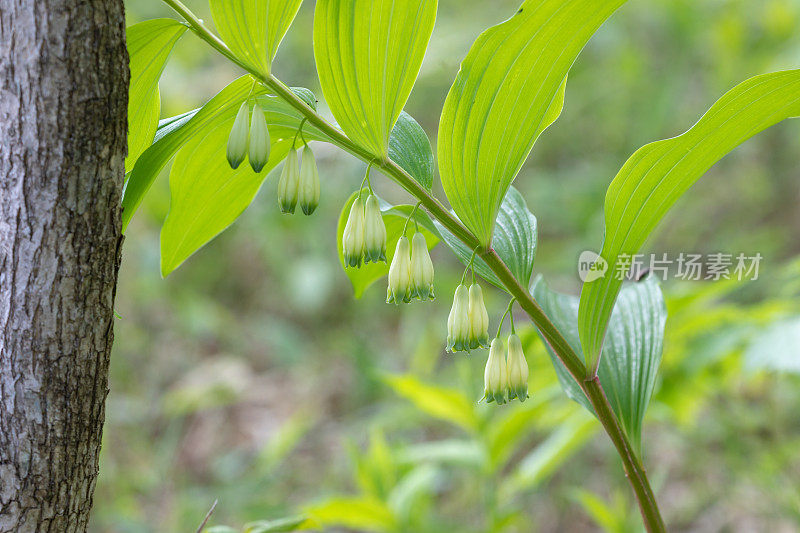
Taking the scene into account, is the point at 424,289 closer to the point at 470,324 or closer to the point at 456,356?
the point at 470,324

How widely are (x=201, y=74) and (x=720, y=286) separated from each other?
393 cm

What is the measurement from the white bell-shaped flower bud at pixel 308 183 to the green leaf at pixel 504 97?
0.58 ft

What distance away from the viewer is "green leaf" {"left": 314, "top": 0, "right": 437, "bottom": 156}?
76cm

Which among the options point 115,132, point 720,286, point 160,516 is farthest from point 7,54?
point 160,516

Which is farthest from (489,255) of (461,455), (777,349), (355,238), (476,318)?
(777,349)

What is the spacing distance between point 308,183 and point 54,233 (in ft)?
0.99

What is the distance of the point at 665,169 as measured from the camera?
0.86 metres

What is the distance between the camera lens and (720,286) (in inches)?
67.1

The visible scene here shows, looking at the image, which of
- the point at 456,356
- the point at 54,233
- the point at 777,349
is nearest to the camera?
the point at 54,233

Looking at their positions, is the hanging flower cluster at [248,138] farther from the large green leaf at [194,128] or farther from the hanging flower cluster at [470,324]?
the hanging flower cluster at [470,324]

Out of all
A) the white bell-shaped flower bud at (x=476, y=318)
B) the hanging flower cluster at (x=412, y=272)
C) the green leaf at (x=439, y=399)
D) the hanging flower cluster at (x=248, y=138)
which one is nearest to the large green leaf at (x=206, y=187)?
the hanging flower cluster at (x=248, y=138)

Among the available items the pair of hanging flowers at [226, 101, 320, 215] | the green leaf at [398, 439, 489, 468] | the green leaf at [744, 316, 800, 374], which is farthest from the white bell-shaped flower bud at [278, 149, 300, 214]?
the green leaf at [744, 316, 800, 374]

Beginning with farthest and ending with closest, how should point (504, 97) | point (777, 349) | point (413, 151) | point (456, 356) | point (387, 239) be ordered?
point (456, 356) → point (777, 349) → point (387, 239) → point (413, 151) → point (504, 97)

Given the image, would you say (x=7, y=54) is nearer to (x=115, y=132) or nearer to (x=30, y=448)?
(x=115, y=132)
